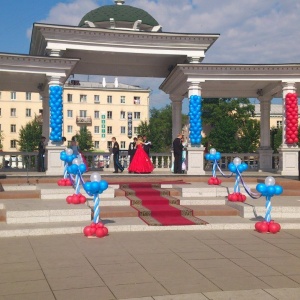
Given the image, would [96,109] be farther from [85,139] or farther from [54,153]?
[54,153]

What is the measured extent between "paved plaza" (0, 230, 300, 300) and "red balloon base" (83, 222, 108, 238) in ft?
0.63

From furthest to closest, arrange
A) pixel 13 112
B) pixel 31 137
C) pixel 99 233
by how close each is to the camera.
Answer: pixel 13 112 < pixel 31 137 < pixel 99 233

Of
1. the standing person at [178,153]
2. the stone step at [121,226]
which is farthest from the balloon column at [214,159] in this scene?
the stone step at [121,226]

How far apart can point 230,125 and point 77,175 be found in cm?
5617

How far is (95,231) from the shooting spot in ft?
34.1

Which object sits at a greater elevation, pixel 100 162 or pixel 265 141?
pixel 265 141

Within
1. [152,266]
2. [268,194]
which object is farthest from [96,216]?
[268,194]

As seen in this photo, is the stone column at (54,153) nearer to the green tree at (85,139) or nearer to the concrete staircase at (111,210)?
the concrete staircase at (111,210)

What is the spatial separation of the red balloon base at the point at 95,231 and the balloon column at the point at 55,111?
32.3 ft

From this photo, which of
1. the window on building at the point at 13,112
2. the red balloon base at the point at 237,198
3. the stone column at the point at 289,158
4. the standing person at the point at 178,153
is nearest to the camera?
the red balloon base at the point at 237,198

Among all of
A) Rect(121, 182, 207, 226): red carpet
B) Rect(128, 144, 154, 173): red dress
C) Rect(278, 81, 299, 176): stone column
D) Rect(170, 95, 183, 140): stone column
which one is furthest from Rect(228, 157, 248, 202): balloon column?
Rect(170, 95, 183, 140): stone column

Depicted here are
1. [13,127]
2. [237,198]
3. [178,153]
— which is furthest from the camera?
[13,127]

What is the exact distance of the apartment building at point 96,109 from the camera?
3332 inches

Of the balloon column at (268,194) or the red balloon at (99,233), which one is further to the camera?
the balloon column at (268,194)
